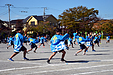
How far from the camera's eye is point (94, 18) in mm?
61781

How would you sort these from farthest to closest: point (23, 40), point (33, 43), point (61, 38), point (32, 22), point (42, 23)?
1. point (32, 22)
2. point (42, 23)
3. point (33, 43)
4. point (23, 40)
5. point (61, 38)

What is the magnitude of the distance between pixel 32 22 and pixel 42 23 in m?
11.8

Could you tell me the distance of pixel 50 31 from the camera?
62000 mm

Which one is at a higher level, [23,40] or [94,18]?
[94,18]

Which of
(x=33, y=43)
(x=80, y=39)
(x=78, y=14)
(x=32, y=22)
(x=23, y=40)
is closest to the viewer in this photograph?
(x=23, y=40)

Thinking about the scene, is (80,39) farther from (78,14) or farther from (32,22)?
(32,22)

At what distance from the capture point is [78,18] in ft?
194

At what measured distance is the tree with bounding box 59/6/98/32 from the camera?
58.5 meters

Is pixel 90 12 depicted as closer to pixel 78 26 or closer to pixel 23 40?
pixel 78 26

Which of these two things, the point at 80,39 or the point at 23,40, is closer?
the point at 23,40

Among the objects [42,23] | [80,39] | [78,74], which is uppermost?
[42,23]

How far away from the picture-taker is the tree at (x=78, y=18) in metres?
58.5

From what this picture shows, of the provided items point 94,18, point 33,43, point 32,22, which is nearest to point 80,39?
point 33,43

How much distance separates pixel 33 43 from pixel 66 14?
45168 millimetres
